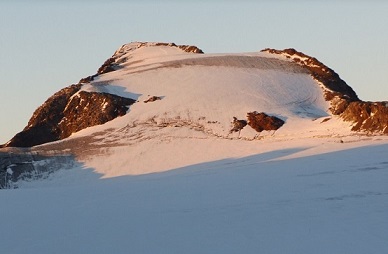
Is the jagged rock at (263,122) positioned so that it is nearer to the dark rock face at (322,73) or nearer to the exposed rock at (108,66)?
the dark rock face at (322,73)

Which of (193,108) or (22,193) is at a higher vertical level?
(193,108)

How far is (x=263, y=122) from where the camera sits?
132 ft

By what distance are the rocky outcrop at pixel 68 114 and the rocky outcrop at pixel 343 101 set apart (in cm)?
1403

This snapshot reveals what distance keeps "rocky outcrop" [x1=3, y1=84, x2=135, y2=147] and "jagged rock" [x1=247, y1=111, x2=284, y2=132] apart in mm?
9018

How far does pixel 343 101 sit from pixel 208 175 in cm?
1839

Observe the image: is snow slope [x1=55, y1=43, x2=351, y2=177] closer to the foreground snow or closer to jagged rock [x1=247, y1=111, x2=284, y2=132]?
jagged rock [x1=247, y1=111, x2=284, y2=132]

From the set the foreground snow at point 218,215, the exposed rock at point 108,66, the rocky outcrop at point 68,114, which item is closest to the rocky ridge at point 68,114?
the rocky outcrop at point 68,114

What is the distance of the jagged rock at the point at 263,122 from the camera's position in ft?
130

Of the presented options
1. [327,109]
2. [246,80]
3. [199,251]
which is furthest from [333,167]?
[246,80]

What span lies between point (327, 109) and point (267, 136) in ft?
22.8

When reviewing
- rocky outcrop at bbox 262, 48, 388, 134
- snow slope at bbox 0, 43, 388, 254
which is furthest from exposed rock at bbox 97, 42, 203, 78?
rocky outcrop at bbox 262, 48, 388, 134

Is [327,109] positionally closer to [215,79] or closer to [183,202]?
[215,79]

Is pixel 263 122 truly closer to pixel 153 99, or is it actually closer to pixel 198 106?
pixel 198 106

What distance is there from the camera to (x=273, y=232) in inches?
499
